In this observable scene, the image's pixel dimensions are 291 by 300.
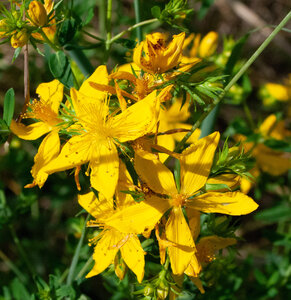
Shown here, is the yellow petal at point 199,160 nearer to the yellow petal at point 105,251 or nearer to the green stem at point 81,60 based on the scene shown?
the yellow petal at point 105,251

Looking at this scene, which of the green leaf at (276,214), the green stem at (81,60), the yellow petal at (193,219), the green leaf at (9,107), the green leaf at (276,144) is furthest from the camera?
the green leaf at (276,214)

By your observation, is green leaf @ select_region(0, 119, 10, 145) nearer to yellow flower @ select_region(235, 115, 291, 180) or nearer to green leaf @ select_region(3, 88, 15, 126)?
green leaf @ select_region(3, 88, 15, 126)

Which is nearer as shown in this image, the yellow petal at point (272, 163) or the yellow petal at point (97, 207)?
the yellow petal at point (97, 207)

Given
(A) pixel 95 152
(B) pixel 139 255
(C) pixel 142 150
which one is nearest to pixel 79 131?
(A) pixel 95 152

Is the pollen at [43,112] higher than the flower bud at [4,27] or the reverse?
the reverse

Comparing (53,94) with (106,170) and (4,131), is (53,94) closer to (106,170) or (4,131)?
(4,131)

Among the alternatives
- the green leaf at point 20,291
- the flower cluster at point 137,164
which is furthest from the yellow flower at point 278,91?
the green leaf at point 20,291

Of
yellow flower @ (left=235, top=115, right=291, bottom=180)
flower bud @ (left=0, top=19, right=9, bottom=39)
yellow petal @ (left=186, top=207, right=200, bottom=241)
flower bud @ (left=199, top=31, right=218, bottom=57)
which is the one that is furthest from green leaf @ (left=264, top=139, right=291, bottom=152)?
flower bud @ (left=0, top=19, right=9, bottom=39)
